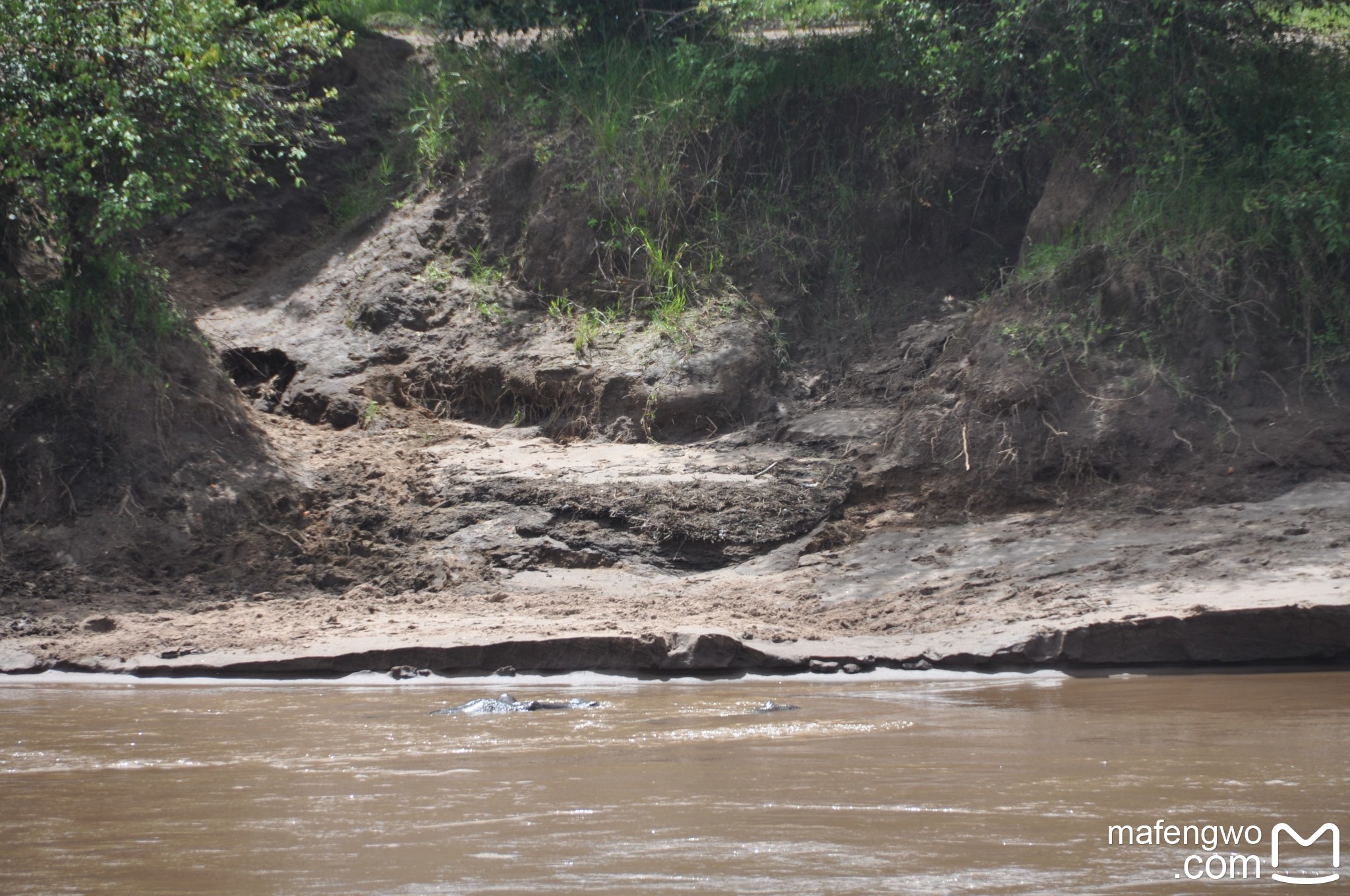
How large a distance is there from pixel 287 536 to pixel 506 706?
3043mm

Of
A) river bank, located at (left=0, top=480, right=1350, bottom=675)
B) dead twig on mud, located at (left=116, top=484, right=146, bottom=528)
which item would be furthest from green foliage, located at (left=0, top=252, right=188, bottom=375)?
river bank, located at (left=0, top=480, right=1350, bottom=675)

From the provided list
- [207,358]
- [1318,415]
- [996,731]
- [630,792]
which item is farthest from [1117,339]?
[207,358]

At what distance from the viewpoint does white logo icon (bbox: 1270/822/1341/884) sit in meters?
2.02

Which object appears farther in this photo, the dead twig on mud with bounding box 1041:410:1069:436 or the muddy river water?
the dead twig on mud with bounding box 1041:410:1069:436

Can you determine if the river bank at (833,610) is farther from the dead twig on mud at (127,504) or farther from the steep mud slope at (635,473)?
the dead twig on mud at (127,504)

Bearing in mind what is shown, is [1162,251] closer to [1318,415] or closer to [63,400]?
[1318,415]

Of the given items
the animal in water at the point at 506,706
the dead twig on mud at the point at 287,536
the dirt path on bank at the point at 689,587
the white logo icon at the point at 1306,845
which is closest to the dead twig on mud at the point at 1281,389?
the dirt path on bank at the point at 689,587

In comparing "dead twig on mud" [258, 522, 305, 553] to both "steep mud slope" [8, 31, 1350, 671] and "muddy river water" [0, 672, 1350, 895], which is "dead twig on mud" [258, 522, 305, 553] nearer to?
"steep mud slope" [8, 31, 1350, 671]

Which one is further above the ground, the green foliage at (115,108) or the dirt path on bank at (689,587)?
the green foliage at (115,108)

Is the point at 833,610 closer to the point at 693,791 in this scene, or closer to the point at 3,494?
the point at 693,791

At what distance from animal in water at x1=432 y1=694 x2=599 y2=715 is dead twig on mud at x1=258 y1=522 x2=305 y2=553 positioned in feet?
8.86

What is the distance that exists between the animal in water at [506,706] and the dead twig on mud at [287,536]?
2.70 metres

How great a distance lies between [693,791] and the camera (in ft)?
8.85

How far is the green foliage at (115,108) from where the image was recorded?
20.4 feet
